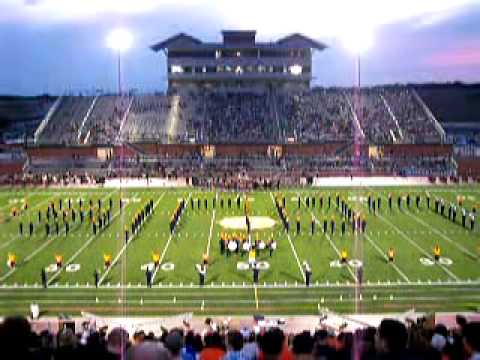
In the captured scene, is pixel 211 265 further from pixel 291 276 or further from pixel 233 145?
pixel 233 145

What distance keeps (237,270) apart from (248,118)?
38176 mm

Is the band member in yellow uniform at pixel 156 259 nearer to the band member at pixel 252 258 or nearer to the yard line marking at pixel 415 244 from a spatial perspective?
the band member at pixel 252 258

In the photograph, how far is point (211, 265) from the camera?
19.6 meters

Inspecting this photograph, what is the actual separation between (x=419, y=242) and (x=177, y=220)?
30.5 feet

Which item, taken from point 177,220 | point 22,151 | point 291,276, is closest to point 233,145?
point 22,151

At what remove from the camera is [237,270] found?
18.9m

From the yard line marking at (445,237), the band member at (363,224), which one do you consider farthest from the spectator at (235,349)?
the band member at (363,224)

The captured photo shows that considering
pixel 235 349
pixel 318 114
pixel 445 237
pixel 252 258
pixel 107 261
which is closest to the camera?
pixel 235 349

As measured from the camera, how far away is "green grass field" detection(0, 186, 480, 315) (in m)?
16.1

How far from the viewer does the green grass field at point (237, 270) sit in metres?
16.1

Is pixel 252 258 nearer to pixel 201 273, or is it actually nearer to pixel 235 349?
pixel 201 273

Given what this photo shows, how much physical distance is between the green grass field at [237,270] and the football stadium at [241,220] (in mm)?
85

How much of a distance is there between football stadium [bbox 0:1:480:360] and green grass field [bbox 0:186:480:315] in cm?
8

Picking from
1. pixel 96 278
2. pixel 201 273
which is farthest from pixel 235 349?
pixel 96 278
